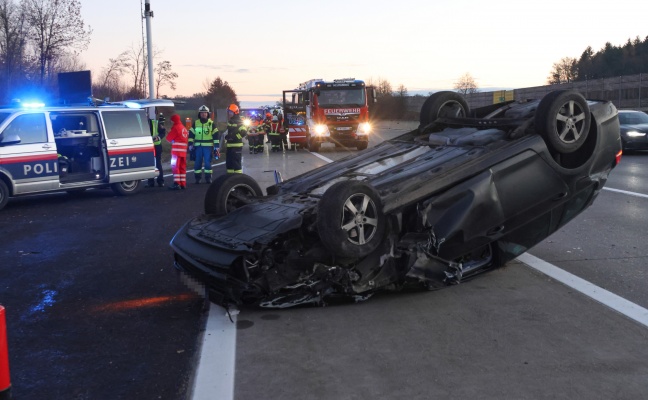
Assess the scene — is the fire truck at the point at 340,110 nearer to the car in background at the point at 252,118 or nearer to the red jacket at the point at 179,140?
the car in background at the point at 252,118

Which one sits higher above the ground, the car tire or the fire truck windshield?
the fire truck windshield

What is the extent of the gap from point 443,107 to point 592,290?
2.63 metres

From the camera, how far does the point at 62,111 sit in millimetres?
11422

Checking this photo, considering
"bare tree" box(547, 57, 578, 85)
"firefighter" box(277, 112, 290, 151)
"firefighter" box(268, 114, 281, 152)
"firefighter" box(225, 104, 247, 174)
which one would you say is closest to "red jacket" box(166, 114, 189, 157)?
"firefighter" box(225, 104, 247, 174)

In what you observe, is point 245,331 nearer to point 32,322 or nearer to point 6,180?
point 32,322

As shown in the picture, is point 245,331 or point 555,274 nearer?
point 245,331

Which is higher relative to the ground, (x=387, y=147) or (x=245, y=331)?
(x=387, y=147)

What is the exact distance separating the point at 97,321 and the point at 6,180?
7110mm

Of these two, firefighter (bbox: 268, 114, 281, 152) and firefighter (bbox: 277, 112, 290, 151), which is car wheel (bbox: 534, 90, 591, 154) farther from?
firefighter (bbox: 277, 112, 290, 151)

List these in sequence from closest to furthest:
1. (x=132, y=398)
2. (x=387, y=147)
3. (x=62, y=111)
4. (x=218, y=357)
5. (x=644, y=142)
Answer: (x=132, y=398) < (x=218, y=357) < (x=387, y=147) < (x=62, y=111) < (x=644, y=142)

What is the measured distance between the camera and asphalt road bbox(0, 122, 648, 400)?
3580mm

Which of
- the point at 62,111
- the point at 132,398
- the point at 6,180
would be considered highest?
the point at 62,111

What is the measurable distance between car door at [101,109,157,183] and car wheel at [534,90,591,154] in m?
9.05

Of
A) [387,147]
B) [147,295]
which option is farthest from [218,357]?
[387,147]
